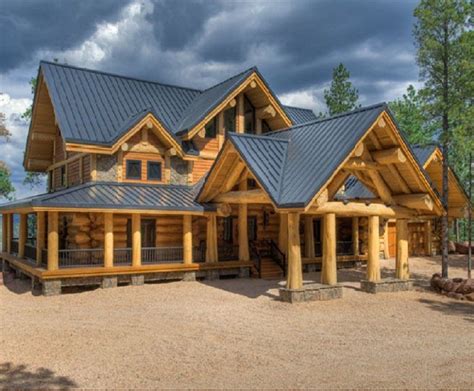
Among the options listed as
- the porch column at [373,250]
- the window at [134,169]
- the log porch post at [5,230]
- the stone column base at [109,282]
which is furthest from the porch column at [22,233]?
the porch column at [373,250]

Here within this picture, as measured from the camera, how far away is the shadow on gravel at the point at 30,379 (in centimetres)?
821

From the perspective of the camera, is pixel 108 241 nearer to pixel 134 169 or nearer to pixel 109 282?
pixel 109 282

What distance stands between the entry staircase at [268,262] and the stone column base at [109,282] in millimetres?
6754

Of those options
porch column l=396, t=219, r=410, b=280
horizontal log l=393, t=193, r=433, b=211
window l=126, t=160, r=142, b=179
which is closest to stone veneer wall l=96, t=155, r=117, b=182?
window l=126, t=160, r=142, b=179

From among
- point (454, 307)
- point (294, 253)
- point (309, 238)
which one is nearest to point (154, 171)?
point (309, 238)

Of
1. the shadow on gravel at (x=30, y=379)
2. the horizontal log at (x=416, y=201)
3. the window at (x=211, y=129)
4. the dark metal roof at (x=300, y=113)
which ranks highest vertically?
the dark metal roof at (x=300, y=113)

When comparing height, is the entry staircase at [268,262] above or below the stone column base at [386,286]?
above

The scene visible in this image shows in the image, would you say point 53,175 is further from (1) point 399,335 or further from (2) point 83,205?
(1) point 399,335

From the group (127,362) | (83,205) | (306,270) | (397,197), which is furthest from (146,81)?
(127,362)

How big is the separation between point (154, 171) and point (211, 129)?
4.02 m

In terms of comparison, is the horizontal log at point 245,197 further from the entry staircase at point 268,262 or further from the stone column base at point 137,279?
the stone column base at point 137,279

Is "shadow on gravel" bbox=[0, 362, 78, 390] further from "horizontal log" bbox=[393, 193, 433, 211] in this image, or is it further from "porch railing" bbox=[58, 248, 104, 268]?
"horizontal log" bbox=[393, 193, 433, 211]

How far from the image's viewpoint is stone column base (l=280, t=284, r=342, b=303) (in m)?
15.4

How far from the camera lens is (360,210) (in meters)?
17.7
